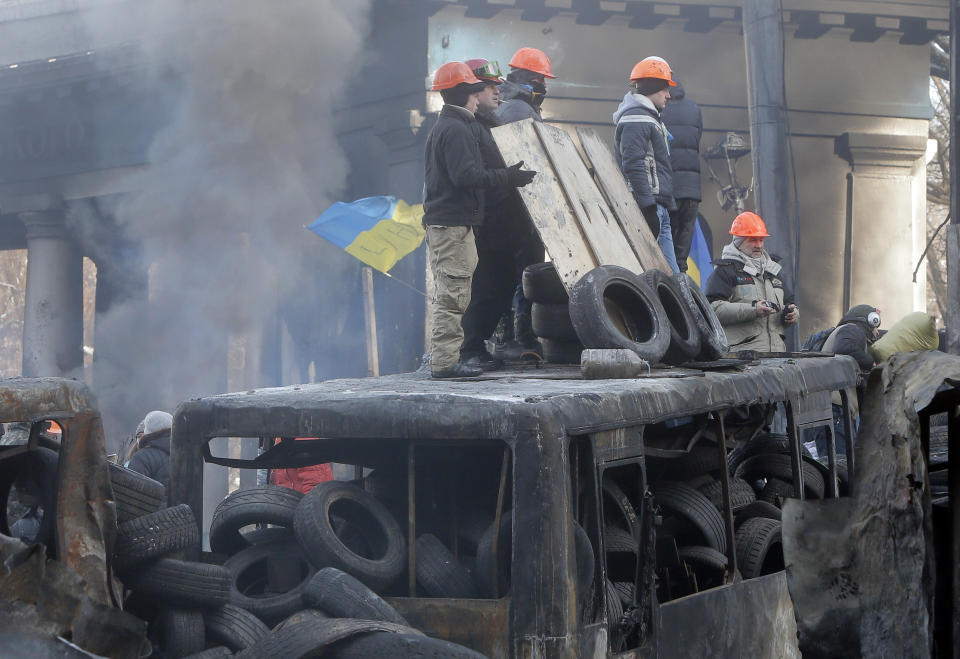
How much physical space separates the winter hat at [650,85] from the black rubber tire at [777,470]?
317 centimetres

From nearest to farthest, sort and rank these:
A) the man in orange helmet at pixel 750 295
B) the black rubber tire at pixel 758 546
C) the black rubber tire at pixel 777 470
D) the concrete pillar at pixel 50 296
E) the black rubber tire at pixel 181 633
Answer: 1. the black rubber tire at pixel 181 633
2. the black rubber tire at pixel 758 546
3. the black rubber tire at pixel 777 470
4. the man in orange helmet at pixel 750 295
5. the concrete pillar at pixel 50 296

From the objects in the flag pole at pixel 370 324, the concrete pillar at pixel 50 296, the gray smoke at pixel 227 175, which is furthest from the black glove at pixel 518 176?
the concrete pillar at pixel 50 296

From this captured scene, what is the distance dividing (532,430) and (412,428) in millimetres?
506

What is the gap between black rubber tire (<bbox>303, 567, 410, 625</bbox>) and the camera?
396 cm

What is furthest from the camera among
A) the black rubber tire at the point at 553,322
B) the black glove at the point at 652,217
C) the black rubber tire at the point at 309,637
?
the black glove at the point at 652,217

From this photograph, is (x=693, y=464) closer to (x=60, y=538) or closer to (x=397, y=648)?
(x=397, y=648)

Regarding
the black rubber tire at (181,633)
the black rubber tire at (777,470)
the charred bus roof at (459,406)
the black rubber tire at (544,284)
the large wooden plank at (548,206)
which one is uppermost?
the large wooden plank at (548,206)

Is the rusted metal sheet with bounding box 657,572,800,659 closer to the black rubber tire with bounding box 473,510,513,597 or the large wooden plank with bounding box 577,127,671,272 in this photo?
the black rubber tire with bounding box 473,510,513,597

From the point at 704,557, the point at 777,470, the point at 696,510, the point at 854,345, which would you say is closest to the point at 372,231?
Result: the point at 854,345

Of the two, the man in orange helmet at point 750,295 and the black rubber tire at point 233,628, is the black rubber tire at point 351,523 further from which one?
the man in orange helmet at point 750,295

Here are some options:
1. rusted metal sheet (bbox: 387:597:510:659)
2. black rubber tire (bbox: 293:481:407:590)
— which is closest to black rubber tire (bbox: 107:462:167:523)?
black rubber tire (bbox: 293:481:407:590)

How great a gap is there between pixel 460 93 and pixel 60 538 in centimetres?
338

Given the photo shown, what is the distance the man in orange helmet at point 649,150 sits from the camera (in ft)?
26.2

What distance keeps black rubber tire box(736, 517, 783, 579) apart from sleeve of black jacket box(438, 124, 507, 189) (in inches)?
81.3
